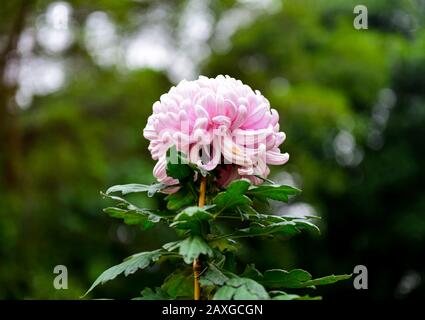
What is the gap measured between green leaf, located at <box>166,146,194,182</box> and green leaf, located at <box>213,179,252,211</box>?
74 millimetres

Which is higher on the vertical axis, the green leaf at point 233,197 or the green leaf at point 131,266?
the green leaf at point 233,197

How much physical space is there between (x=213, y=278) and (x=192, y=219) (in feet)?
0.33

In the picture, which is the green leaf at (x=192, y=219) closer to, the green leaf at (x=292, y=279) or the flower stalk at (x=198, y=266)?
the flower stalk at (x=198, y=266)

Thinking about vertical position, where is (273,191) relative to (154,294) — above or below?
above

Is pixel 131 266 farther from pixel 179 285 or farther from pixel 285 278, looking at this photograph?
pixel 285 278

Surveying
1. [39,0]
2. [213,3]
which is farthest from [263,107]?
[213,3]

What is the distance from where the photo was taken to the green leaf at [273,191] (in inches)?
46.5

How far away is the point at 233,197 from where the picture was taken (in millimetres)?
1150

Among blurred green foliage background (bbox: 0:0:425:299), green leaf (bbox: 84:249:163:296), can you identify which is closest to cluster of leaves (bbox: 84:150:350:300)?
green leaf (bbox: 84:249:163:296)

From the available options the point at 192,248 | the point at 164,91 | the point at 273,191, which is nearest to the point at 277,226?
the point at 273,191

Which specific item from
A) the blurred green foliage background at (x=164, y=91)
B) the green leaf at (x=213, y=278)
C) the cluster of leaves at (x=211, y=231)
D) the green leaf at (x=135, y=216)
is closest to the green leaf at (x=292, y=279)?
the cluster of leaves at (x=211, y=231)

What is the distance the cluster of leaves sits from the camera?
44.9 inches

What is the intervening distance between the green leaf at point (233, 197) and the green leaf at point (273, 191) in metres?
0.03
